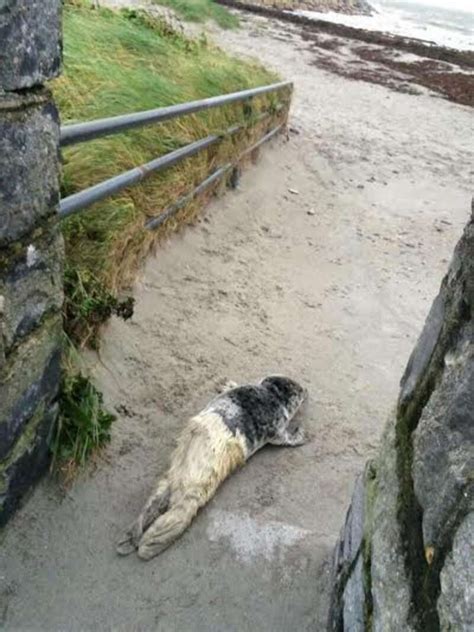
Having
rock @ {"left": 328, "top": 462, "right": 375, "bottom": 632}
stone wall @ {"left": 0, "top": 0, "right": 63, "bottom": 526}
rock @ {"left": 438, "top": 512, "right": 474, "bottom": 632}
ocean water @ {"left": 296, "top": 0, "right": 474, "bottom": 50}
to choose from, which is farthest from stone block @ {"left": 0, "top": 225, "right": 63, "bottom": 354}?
ocean water @ {"left": 296, "top": 0, "right": 474, "bottom": 50}

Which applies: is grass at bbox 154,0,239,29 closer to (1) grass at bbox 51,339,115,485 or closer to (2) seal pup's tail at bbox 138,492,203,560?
(1) grass at bbox 51,339,115,485

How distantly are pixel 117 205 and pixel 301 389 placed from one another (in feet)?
4.80

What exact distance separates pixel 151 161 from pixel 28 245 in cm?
200

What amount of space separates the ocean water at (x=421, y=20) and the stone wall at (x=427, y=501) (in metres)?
23.6

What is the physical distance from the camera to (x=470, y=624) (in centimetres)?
113

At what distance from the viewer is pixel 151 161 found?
156 inches

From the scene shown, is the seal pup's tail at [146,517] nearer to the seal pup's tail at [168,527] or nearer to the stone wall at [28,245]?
the seal pup's tail at [168,527]

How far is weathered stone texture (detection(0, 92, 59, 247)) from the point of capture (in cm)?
182

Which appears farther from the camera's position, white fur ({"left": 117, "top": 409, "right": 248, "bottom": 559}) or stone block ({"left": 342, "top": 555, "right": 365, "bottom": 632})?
white fur ({"left": 117, "top": 409, "right": 248, "bottom": 559})

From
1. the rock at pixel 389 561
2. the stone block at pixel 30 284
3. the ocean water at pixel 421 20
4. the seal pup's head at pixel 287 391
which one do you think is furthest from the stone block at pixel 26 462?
the ocean water at pixel 421 20

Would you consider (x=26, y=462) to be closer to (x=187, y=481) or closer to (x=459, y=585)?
(x=187, y=481)

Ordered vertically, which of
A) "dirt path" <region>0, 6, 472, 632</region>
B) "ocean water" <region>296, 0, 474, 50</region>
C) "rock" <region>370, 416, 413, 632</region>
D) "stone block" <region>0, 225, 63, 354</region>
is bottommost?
"dirt path" <region>0, 6, 472, 632</region>

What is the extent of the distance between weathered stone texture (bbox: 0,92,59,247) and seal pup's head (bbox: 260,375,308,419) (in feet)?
5.21

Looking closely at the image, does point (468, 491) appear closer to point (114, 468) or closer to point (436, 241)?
point (114, 468)
